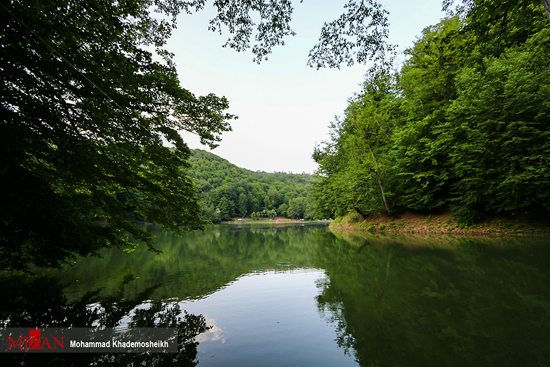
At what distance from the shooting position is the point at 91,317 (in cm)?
401

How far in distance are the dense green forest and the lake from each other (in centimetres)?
485

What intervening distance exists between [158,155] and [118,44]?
2.14m

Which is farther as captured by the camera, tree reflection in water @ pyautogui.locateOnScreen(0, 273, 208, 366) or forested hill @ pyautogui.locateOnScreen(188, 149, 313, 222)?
forested hill @ pyautogui.locateOnScreen(188, 149, 313, 222)

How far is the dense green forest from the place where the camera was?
11250 millimetres

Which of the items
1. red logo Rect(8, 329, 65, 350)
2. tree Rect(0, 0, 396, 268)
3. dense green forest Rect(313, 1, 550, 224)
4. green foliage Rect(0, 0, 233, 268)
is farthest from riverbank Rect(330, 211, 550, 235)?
red logo Rect(8, 329, 65, 350)

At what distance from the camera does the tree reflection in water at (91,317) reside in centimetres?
277

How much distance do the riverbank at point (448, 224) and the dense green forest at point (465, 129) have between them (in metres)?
0.59

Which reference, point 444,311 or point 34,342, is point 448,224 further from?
point 34,342

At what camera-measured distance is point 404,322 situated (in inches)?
150

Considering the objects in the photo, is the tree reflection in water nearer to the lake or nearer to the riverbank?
the lake

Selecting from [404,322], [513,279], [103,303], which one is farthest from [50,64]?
[513,279]

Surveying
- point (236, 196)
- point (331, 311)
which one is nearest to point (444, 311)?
point (331, 311)

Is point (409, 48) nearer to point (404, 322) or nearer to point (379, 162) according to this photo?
point (379, 162)

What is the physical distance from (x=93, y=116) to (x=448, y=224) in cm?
2048
